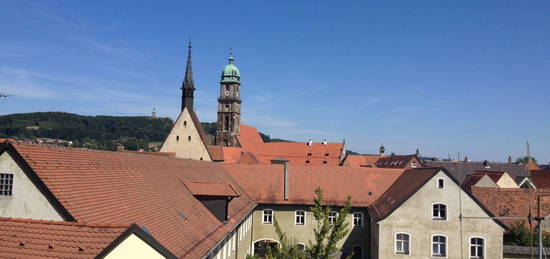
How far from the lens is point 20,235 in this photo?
413 inches

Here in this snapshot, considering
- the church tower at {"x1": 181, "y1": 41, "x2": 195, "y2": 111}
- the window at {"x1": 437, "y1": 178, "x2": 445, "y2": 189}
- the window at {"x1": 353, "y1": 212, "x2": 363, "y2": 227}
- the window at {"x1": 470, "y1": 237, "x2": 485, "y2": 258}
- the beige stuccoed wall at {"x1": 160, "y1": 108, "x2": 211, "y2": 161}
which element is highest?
the church tower at {"x1": 181, "y1": 41, "x2": 195, "y2": 111}

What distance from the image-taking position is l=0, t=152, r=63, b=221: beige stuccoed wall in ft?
38.7

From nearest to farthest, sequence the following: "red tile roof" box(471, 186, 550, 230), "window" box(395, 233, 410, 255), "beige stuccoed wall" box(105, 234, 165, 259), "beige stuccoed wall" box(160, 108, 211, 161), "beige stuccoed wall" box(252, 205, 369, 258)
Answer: "beige stuccoed wall" box(105, 234, 165, 259), "window" box(395, 233, 410, 255), "red tile roof" box(471, 186, 550, 230), "beige stuccoed wall" box(252, 205, 369, 258), "beige stuccoed wall" box(160, 108, 211, 161)

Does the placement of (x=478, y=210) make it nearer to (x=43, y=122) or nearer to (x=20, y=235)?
(x=20, y=235)

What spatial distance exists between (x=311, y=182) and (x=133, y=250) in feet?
86.2

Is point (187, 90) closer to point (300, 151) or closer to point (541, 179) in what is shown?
point (300, 151)

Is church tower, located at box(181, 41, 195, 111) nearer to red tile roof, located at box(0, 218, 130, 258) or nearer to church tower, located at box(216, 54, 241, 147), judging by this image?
church tower, located at box(216, 54, 241, 147)

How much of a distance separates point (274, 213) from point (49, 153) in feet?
74.4

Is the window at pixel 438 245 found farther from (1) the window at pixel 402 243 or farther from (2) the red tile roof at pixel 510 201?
(2) the red tile roof at pixel 510 201

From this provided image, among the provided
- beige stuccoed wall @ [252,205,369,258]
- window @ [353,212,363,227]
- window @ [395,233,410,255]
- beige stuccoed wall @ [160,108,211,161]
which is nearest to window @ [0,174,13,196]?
window @ [395,233,410,255]

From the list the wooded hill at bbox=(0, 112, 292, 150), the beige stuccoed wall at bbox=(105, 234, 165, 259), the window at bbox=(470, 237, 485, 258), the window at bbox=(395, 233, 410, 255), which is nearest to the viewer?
the beige stuccoed wall at bbox=(105, 234, 165, 259)

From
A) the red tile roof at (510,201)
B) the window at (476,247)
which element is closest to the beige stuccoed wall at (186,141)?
the red tile roof at (510,201)

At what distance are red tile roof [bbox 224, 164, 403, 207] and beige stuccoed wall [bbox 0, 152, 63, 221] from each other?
22682 mm

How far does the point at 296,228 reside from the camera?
33.4 m
